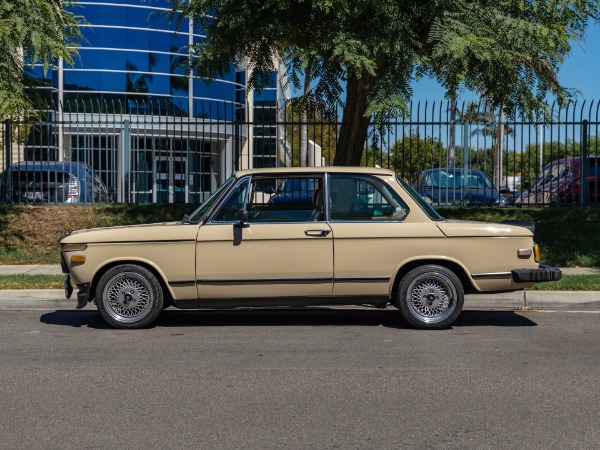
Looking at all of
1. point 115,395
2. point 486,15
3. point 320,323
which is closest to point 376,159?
point 486,15

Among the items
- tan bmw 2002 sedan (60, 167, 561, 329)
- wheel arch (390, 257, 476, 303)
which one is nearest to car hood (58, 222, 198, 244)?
tan bmw 2002 sedan (60, 167, 561, 329)

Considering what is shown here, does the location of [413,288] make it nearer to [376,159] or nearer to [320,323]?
[320,323]

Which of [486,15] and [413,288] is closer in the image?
[413,288]

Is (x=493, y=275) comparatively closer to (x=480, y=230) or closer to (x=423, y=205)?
(x=480, y=230)

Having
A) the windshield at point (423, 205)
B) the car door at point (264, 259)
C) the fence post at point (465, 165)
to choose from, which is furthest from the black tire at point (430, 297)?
the fence post at point (465, 165)

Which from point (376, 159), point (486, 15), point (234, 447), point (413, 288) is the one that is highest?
point (486, 15)

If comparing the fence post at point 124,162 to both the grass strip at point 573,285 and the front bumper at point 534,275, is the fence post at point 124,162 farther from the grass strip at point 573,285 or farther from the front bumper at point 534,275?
the front bumper at point 534,275

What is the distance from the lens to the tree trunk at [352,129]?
613 inches

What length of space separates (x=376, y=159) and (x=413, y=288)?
9029 mm

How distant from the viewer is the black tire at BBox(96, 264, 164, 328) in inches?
345

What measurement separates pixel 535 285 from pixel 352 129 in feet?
17.5

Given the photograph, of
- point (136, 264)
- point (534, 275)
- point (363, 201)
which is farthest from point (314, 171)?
point (534, 275)

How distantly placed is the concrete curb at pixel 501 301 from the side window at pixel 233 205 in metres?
3.03

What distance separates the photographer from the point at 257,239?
869 cm
